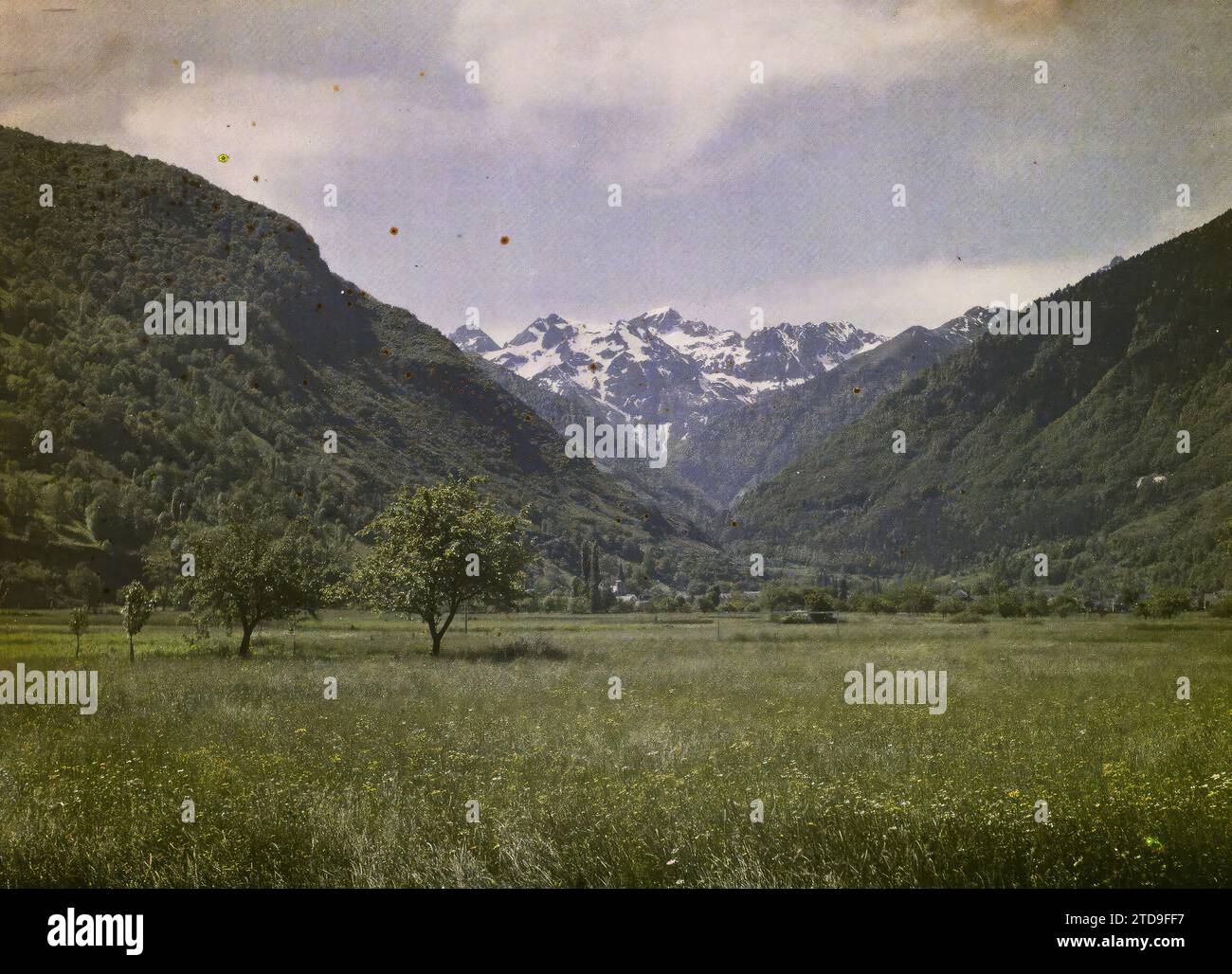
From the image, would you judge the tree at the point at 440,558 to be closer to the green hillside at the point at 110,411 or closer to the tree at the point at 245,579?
the tree at the point at 245,579

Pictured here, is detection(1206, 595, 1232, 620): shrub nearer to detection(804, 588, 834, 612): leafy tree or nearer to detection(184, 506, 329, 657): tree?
detection(804, 588, 834, 612): leafy tree

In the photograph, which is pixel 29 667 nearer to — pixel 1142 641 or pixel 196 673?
pixel 196 673

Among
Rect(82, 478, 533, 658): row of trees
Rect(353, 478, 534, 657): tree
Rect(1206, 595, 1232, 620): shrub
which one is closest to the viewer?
Rect(82, 478, 533, 658): row of trees

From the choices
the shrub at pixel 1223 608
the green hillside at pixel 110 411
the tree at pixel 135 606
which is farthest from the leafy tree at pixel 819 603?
the tree at pixel 135 606

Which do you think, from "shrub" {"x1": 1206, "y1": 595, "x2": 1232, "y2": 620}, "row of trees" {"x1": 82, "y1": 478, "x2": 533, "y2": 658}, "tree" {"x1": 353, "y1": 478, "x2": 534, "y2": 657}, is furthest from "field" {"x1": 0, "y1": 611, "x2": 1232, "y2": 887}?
"shrub" {"x1": 1206, "y1": 595, "x2": 1232, "y2": 620}

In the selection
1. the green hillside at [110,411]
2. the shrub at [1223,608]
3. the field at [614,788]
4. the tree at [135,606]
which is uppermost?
the green hillside at [110,411]
